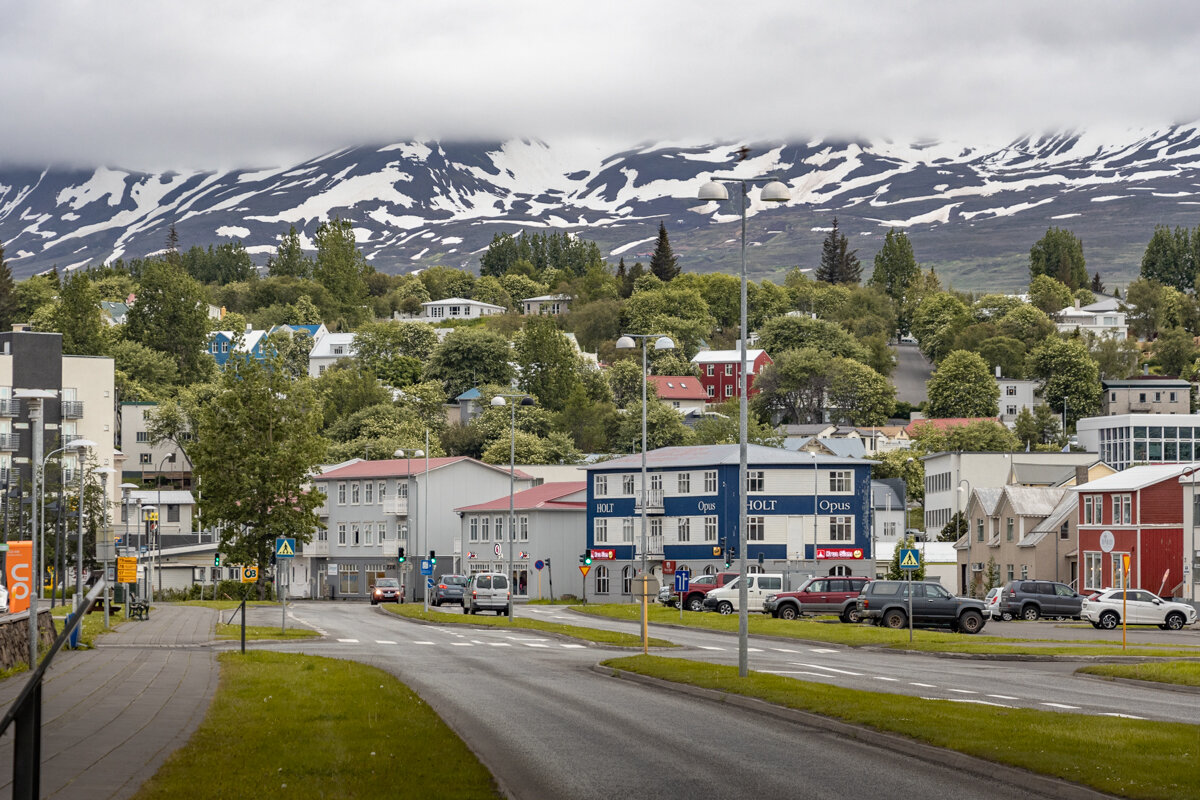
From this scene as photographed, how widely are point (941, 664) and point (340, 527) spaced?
82983mm

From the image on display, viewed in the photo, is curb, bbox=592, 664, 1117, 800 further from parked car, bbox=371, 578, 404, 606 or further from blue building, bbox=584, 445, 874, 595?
blue building, bbox=584, 445, 874, 595

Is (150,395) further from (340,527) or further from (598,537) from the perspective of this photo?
(598,537)

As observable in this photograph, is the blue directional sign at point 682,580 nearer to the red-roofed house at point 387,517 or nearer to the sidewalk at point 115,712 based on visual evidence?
the sidewalk at point 115,712

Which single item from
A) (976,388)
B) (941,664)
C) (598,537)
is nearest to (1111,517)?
(598,537)

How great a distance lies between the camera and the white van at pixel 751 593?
6656cm

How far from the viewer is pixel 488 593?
68.6m

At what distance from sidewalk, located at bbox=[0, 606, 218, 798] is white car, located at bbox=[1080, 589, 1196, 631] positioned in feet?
113

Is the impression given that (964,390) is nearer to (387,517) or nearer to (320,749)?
(387,517)

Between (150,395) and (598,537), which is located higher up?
(150,395)

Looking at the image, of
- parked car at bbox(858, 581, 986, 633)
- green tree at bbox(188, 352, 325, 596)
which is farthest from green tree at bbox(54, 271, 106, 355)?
parked car at bbox(858, 581, 986, 633)

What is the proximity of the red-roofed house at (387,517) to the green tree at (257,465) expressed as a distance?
48.4 meters

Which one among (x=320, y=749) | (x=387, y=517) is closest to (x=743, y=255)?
(x=320, y=749)

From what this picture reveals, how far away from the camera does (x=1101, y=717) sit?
71.7ft

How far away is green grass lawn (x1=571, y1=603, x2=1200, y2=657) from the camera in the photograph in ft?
132
